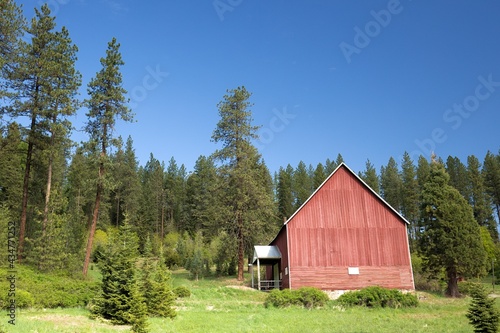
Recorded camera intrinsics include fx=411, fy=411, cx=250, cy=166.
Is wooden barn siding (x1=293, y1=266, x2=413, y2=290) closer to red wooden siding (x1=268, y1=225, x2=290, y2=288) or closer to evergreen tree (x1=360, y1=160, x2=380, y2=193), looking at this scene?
red wooden siding (x1=268, y1=225, x2=290, y2=288)

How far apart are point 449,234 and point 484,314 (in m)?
18.9

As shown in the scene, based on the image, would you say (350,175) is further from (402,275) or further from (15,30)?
(15,30)

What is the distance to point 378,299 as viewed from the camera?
81.0 feet

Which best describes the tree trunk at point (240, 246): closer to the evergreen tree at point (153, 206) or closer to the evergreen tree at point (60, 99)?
the evergreen tree at point (60, 99)

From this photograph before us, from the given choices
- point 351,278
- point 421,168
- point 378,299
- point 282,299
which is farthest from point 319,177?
point 282,299

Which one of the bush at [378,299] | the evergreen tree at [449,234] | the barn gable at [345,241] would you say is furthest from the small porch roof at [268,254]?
the evergreen tree at [449,234]

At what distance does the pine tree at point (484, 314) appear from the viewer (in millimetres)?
14384

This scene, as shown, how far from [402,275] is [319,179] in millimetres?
51420

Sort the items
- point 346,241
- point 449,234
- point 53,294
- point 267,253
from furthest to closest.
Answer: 1. point 267,253
2. point 449,234
3. point 346,241
4. point 53,294

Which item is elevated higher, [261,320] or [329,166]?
[329,166]

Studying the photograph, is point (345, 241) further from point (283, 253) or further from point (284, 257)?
point (283, 253)

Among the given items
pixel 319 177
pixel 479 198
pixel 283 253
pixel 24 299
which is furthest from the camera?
pixel 319 177

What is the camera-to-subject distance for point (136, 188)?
76.3m

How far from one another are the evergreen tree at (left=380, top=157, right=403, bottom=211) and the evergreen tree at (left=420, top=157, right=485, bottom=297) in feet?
146
